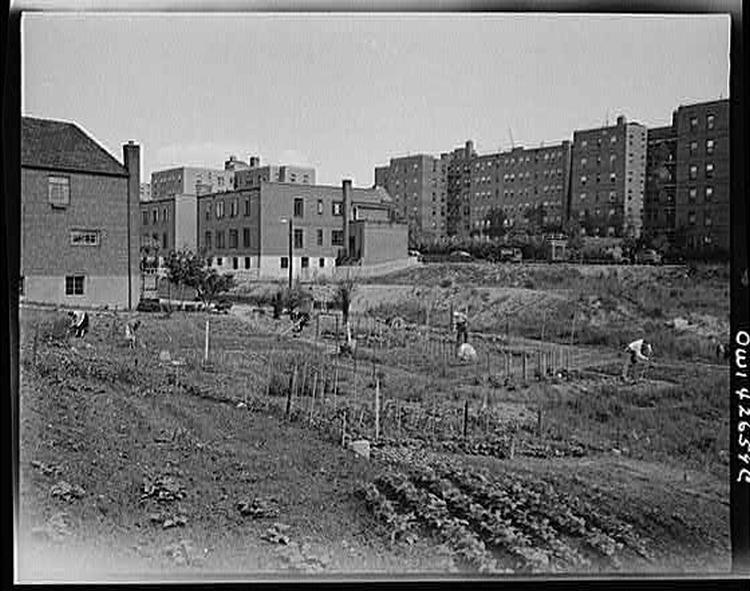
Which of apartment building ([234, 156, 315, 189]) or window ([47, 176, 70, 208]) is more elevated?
apartment building ([234, 156, 315, 189])

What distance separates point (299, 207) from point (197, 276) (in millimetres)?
310

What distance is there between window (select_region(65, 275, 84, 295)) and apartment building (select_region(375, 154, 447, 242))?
0.76 m

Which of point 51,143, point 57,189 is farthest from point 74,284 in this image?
point 51,143

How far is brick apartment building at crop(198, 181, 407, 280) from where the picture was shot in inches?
80.0

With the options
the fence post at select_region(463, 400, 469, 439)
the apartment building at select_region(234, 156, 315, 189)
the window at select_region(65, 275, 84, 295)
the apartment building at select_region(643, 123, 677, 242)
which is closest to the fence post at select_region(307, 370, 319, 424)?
the fence post at select_region(463, 400, 469, 439)

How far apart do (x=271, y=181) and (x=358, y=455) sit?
2.31 ft

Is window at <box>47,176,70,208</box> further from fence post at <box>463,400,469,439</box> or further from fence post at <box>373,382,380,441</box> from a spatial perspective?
fence post at <box>463,400,469,439</box>

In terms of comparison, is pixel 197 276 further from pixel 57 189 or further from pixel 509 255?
pixel 509 255

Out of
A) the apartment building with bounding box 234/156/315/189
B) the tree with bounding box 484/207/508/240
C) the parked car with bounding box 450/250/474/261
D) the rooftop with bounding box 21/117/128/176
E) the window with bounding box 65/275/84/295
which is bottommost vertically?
the window with bounding box 65/275/84/295

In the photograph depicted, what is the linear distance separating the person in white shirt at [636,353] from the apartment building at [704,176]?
0.84 ft

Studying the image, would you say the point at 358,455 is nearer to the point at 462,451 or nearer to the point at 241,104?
the point at 462,451

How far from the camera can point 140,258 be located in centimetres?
200

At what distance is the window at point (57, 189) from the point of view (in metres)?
1.94

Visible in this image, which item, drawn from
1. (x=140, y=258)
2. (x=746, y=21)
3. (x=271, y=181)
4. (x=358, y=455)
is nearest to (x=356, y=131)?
(x=271, y=181)
